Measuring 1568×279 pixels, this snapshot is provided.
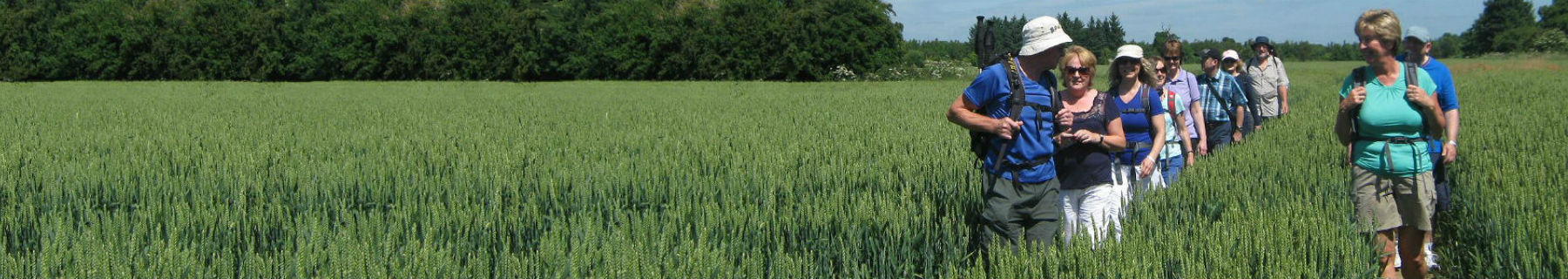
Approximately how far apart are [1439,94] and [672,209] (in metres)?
2.88

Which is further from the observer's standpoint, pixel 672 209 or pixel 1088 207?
pixel 672 209

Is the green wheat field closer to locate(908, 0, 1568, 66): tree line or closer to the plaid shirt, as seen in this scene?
the plaid shirt

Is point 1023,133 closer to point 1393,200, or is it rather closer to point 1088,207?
point 1088,207

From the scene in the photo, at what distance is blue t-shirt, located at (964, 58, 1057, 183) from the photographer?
146 inches

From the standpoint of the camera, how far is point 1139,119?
15.5 ft

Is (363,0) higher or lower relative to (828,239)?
higher

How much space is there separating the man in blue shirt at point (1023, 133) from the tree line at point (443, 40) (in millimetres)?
32075

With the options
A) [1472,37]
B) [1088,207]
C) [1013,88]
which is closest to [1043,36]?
Answer: [1013,88]

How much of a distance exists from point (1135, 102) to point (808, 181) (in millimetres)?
1537

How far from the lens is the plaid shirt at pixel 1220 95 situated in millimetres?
7160

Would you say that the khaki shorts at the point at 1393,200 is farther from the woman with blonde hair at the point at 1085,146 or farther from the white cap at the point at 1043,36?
the white cap at the point at 1043,36

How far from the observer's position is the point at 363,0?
1443 inches

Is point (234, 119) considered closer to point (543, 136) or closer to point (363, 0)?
point (543, 136)

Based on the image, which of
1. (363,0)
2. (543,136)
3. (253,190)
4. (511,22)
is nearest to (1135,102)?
(253,190)
